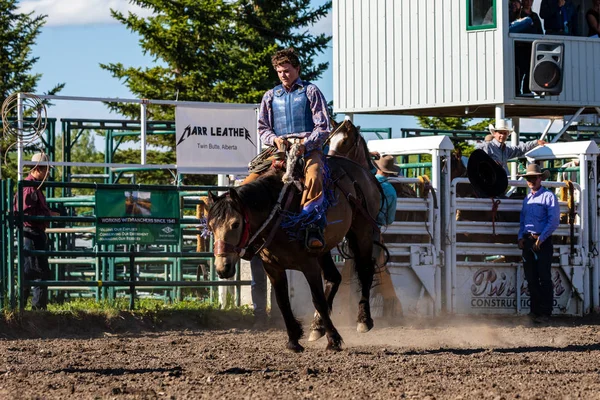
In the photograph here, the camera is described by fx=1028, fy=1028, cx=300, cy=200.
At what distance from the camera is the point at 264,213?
857 cm

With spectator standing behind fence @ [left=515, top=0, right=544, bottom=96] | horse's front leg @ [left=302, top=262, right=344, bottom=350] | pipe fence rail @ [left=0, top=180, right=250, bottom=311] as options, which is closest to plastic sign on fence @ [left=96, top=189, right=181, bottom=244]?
Result: pipe fence rail @ [left=0, top=180, right=250, bottom=311]

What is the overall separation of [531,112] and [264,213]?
12497 mm

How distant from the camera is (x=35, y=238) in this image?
1196 cm

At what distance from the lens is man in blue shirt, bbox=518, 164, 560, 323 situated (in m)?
12.8

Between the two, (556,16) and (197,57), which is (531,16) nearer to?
(556,16)

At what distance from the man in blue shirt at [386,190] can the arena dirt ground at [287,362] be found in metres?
1.24

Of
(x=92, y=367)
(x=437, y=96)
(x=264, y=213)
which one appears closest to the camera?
(x=92, y=367)

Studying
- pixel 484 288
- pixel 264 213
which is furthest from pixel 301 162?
pixel 484 288

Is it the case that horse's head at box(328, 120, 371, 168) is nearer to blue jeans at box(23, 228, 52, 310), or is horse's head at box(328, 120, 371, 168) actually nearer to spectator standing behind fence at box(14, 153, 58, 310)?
spectator standing behind fence at box(14, 153, 58, 310)

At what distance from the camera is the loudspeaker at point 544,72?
17.6 metres

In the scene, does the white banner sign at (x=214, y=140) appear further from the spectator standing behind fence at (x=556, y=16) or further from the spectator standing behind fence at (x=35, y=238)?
the spectator standing behind fence at (x=556, y=16)

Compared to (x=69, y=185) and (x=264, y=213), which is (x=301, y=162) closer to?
(x=264, y=213)

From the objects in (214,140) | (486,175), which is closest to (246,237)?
(214,140)

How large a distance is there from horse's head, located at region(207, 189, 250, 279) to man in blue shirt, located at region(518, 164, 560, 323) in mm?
5682
